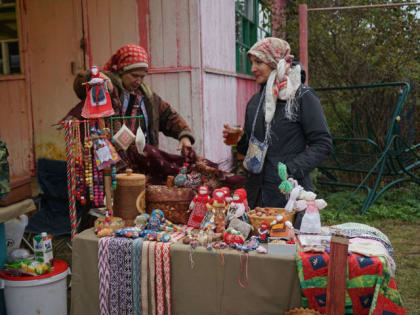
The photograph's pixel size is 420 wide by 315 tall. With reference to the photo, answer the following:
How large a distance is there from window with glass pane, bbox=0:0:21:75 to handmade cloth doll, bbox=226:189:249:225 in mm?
4248

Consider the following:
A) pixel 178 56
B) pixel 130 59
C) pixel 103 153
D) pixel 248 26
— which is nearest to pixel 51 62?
pixel 178 56

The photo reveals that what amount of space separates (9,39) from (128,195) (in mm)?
3928

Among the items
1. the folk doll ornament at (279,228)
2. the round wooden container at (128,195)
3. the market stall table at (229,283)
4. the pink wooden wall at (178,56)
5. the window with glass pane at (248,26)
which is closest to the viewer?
the market stall table at (229,283)

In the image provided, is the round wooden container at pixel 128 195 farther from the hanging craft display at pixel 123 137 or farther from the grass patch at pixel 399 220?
the grass patch at pixel 399 220

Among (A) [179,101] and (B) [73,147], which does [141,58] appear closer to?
(B) [73,147]

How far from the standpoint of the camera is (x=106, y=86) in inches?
102

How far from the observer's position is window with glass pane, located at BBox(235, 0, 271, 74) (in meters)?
7.88

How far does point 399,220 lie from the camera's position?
562cm

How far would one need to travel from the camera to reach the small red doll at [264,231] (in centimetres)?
224

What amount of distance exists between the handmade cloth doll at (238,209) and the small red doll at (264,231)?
141mm

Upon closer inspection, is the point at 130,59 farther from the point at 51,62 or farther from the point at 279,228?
the point at 51,62

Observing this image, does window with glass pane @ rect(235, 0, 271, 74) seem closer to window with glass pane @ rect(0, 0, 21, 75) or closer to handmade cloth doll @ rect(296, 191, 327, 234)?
window with glass pane @ rect(0, 0, 21, 75)

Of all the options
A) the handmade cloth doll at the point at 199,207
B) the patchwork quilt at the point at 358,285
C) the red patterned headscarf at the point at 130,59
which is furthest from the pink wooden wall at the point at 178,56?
the patchwork quilt at the point at 358,285

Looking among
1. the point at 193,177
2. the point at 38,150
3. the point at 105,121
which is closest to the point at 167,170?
the point at 193,177
